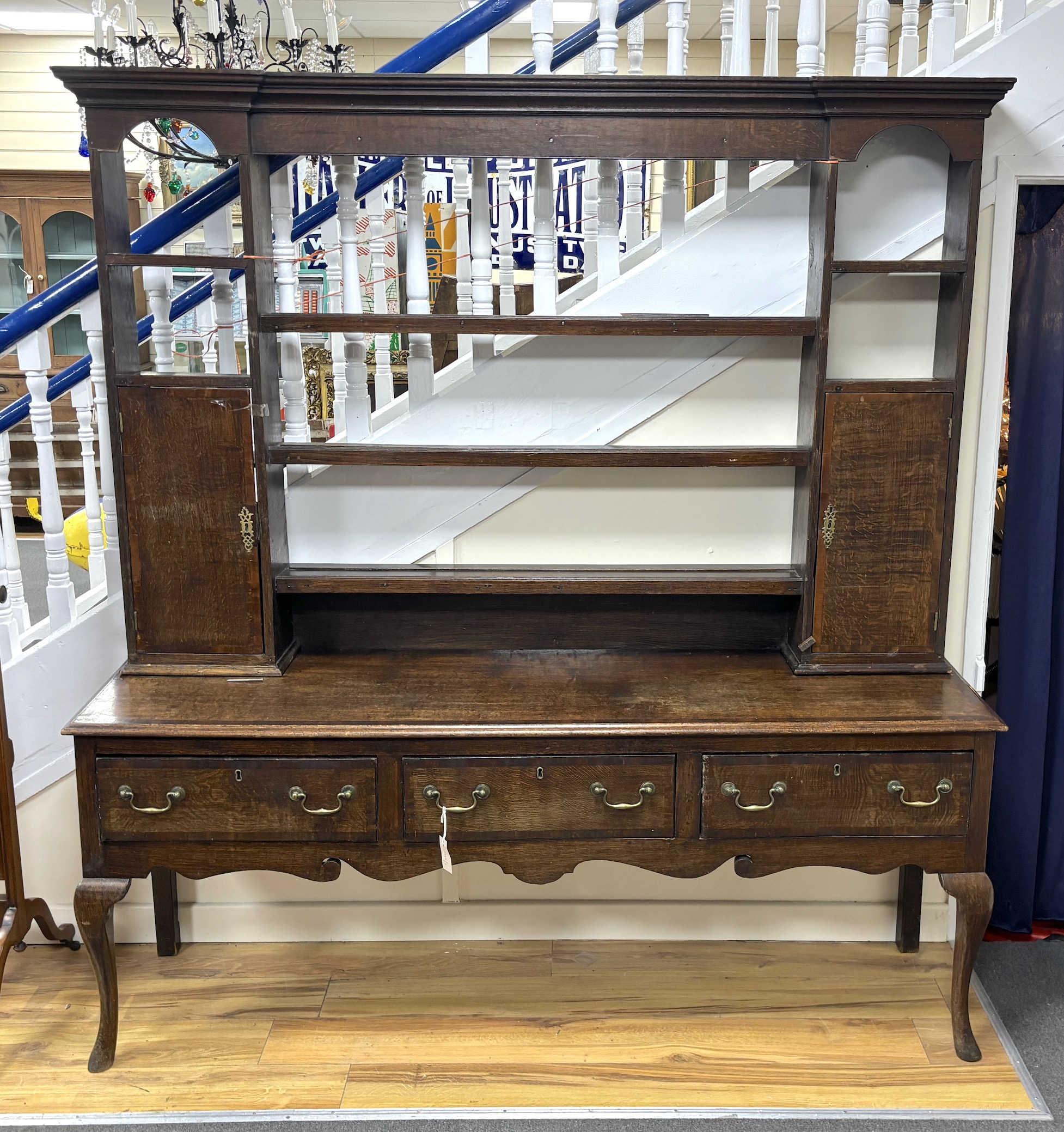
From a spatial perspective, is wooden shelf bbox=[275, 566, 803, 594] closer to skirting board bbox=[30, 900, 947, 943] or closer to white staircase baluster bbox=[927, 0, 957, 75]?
skirting board bbox=[30, 900, 947, 943]

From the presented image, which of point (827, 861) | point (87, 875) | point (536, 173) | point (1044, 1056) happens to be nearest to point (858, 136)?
point (536, 173)

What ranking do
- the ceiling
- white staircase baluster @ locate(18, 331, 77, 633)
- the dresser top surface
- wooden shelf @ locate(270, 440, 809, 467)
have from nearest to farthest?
the dresser top surface
wooden shelf @ locate(270, 440, 809, 467)
white staircase baluster @ locate(18, 331, 77, 633)
the ceiling

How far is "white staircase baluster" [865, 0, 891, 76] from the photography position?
2.32 meters

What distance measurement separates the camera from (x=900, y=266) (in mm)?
2270

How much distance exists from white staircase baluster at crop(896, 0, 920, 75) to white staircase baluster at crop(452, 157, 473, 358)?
39.5 inches

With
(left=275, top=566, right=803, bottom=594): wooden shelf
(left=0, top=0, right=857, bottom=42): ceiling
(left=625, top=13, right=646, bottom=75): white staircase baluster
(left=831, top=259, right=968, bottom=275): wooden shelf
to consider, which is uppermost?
(left=0, top=0, right=857, bottom=42): ceiling

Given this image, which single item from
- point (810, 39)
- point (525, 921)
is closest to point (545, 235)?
point (810, 39)

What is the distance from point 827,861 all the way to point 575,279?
3379mm

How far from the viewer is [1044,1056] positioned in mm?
2434

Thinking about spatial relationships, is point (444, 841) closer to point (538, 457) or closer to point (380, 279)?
point (538, 457)

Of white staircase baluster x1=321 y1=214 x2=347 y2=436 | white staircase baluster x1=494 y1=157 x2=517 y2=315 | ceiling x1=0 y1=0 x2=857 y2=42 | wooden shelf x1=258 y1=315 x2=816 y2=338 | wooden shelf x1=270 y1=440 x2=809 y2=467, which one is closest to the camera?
wooden shelf x1=258 y1=315 x2=816 y2=338

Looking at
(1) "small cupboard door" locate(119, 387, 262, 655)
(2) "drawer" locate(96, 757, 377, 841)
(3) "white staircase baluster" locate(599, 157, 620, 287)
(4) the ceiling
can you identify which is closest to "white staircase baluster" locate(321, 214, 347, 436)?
(1) "small cupboard door" locate(119, 387, 262, 655)

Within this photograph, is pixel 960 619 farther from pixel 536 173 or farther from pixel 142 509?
pixel 142 509

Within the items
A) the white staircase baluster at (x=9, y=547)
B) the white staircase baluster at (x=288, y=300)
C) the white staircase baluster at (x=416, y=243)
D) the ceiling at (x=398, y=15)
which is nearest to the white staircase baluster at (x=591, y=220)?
the white staircase baluster at (x=416, y=243)
